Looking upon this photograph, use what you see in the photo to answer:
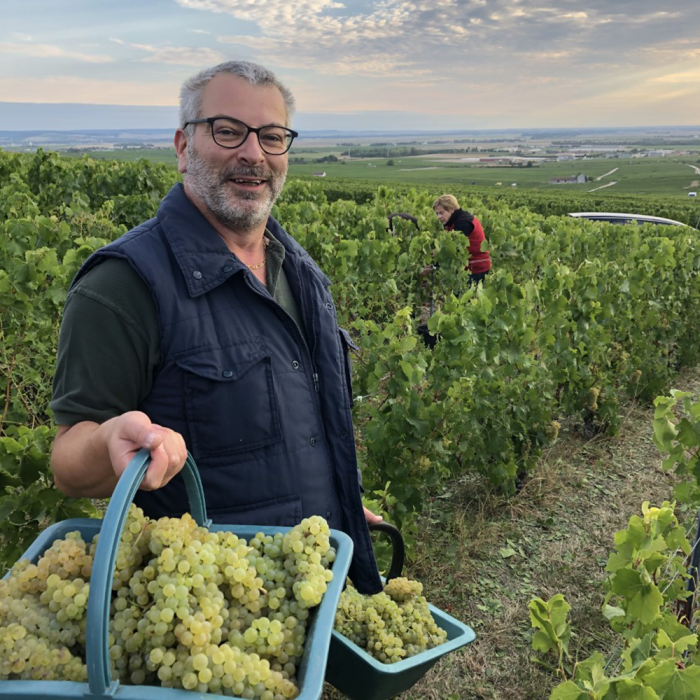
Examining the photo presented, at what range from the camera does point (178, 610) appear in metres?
0.96

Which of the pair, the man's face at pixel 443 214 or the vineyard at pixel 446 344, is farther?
the man's face at pixel 443 214

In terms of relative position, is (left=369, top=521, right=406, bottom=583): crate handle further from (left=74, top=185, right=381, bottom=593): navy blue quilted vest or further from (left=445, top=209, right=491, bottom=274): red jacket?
(left=445, top=209, right=491, bottom=274): red jacket

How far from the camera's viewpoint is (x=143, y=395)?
1.55 meters

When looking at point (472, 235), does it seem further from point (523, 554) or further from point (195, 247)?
point (195, 247)

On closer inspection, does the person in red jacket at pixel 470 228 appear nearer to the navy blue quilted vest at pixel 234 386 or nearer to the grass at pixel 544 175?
the navy blue quilted vest at pixel 234 386

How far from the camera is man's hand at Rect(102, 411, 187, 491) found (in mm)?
1057

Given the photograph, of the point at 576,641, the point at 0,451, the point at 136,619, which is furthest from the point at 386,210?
the point at 136,619

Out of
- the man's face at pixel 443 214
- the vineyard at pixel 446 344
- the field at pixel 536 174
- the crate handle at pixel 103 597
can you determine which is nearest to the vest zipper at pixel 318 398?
the crate handle at pixel 103 597

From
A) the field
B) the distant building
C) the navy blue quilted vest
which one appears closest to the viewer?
the navy blue quilted vest

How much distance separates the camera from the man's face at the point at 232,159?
1.72 meters

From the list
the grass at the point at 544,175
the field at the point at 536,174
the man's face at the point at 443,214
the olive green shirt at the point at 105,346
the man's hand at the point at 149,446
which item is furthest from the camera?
the grass at the point at 544,175

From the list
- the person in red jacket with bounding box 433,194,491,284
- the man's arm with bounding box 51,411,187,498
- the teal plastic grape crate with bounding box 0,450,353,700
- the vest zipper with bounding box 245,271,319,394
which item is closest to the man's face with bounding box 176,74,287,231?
the vest zipper with bounding box 245,271,319,394

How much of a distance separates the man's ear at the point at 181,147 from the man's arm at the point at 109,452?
2.73 ft

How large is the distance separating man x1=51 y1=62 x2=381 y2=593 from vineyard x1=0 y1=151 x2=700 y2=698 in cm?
94
